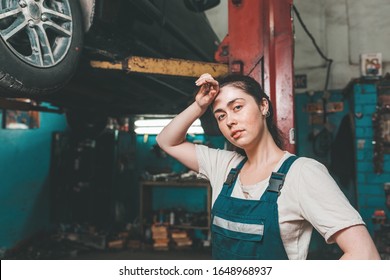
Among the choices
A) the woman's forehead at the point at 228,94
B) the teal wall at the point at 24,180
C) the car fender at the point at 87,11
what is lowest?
the teal wall at the point at 24,180

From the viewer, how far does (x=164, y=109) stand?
3.74 metres

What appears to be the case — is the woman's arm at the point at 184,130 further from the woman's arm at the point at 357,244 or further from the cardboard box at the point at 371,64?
the cardboard box at the point at 371,64

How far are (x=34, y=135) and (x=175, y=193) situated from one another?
238cm

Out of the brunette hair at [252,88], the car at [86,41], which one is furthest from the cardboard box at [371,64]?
the brunette hair at [252,88]

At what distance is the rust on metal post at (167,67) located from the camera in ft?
5.93

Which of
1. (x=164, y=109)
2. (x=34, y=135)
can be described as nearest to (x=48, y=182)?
(x=34, y=135)

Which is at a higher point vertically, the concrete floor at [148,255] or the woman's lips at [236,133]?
the woman's lips at [236,133]

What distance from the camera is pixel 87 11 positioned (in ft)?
5.83

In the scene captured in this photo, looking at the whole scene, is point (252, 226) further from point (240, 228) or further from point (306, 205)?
point (306, 205)

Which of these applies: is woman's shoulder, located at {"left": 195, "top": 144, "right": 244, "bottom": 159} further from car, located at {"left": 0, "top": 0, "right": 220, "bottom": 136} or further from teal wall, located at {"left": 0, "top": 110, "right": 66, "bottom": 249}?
teal wall, located at {"left": 0, "top": 110, "right": 66, "bottom": 249}

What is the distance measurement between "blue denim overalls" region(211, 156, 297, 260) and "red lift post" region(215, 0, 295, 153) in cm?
46

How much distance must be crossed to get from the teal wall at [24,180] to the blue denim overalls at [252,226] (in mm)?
3982

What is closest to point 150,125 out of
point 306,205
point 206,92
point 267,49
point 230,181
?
point 267,49

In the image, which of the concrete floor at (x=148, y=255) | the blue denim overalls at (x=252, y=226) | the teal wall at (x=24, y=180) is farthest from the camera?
the concrete floor at (x=148, y=255)
